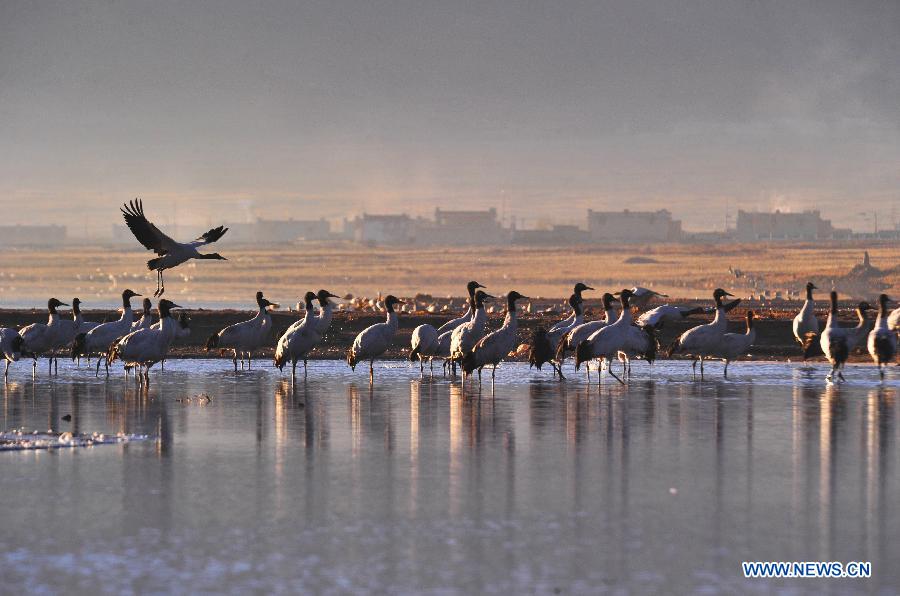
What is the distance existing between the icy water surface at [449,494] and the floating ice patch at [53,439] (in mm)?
320

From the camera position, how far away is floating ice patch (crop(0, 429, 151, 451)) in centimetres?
1666

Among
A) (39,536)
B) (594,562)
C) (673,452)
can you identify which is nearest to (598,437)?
(673,452)

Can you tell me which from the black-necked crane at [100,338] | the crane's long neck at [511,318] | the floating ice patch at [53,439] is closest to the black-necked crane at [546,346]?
the crane's long neck at [511,318]

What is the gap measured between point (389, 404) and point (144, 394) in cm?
493

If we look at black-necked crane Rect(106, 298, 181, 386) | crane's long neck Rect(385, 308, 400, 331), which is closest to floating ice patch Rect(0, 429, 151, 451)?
black-necked crane Rect(106, 298, 181, 386)

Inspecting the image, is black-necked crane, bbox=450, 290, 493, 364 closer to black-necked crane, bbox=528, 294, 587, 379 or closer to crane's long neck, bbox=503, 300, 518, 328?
crane's long neck, bbox=503, 300, 518, 328

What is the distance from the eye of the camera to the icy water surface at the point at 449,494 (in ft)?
32.9

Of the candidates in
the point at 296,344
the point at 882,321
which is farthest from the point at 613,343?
the point at 296,344

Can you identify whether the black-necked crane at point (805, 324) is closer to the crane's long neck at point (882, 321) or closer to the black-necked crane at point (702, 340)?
the crane's long neck at point (882, 321)

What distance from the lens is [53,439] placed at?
56.7ft

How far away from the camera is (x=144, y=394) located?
23891 millimetres

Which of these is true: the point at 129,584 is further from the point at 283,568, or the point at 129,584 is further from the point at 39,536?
the point at 39,536

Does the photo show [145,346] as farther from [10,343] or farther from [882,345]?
[882,345]

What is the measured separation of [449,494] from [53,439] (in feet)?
21.9
